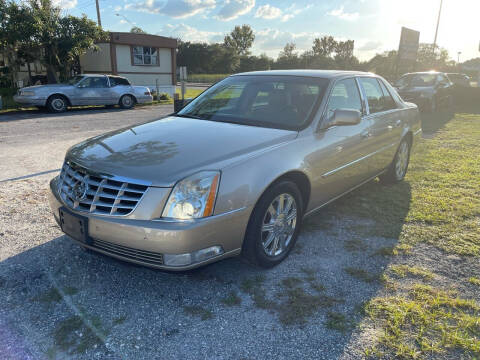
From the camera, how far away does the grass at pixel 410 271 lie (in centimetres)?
313

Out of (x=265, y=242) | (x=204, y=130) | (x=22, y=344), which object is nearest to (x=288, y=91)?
(x=204, y=130)

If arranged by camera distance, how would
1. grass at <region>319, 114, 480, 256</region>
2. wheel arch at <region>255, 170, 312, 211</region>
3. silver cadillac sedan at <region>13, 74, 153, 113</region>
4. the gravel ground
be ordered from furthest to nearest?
silver cadillac sedan at <region>13, 74, 153, 113</region> → grass at <region>319, 114, 480, 256</region> → wheel arch at <region>255, 170, 312, 211</region> → the gravel ground

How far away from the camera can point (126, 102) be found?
1648 cm

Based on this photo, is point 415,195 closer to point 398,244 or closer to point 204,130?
point 398,244

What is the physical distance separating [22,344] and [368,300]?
2.33m

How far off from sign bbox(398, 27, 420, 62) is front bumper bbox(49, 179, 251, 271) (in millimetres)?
21483

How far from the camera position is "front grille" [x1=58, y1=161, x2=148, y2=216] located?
2516 mm

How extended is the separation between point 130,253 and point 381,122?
3.41 metres

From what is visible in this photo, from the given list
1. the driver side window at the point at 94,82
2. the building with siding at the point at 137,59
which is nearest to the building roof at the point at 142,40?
the building with siding at the point at 137,59

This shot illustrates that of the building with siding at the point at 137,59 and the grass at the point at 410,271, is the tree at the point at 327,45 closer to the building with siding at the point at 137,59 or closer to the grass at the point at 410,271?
the building with siding at the point at 137,59

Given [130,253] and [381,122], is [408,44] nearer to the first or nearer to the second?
[381,122]

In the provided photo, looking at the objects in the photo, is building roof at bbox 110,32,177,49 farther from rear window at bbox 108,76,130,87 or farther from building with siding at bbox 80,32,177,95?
rear window at bbox 108,76,130,87

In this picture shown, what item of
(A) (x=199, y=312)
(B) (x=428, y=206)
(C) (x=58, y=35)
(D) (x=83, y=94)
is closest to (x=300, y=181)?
(A) (x=199, y=312)

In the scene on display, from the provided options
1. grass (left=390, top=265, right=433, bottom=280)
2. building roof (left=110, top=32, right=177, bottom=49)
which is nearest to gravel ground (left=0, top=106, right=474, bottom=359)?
grass (left=390, top=265, right=433, bottom=280)
